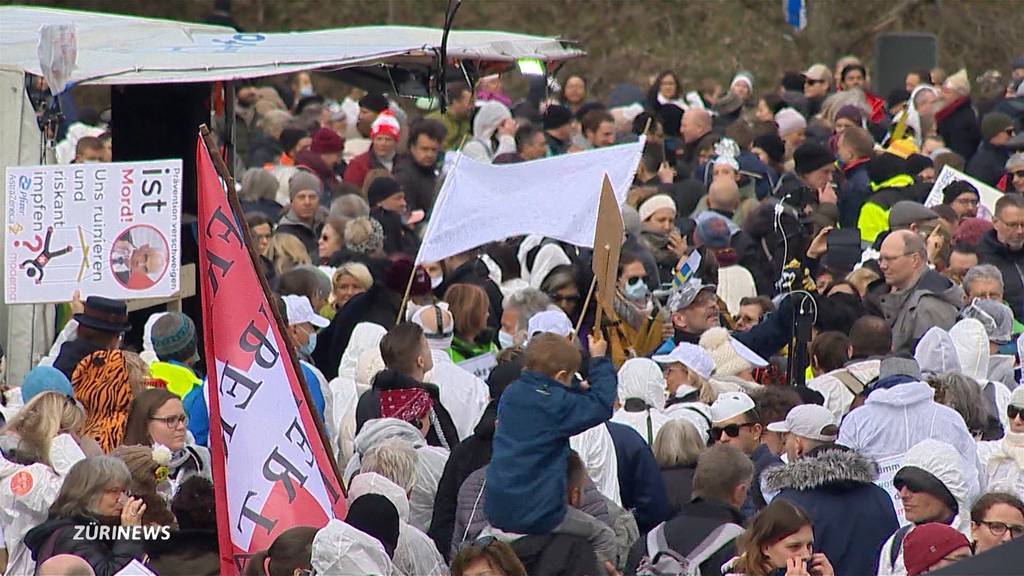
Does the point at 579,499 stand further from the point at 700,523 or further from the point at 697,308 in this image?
the point at 697,308

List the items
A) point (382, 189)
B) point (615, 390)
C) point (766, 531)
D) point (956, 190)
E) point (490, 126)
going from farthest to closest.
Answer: point (490, 126) < point (382, 189) < point (956, 190) < point (615, 390) < point (766, 531)

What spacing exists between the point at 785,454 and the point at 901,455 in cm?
56

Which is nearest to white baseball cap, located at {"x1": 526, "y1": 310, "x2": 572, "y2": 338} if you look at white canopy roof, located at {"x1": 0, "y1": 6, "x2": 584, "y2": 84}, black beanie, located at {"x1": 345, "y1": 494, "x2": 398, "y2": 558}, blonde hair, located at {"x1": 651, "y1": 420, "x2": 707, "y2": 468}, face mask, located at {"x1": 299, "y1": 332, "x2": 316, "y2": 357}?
face mask, located at {"x1": 299, "y1": 332, "x2": 316, "y2": 357}

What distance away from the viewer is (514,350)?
9.25 meters

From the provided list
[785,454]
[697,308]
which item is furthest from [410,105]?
[785,454]

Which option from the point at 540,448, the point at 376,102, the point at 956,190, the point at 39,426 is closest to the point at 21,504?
the point at 39,426

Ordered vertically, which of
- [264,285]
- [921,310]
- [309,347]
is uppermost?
[264,285]

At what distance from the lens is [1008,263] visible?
11906 mm

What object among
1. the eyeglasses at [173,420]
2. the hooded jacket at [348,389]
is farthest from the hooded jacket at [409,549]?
the hooded jacket at [348,389]

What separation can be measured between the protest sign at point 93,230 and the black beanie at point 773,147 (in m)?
6.86

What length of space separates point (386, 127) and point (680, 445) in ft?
27.9

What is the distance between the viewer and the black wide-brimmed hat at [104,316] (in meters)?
9.15

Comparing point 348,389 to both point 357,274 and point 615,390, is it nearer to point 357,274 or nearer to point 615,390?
point 357,274

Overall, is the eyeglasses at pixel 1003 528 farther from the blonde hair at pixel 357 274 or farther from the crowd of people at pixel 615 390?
the blonde hair at pixel 357 274
